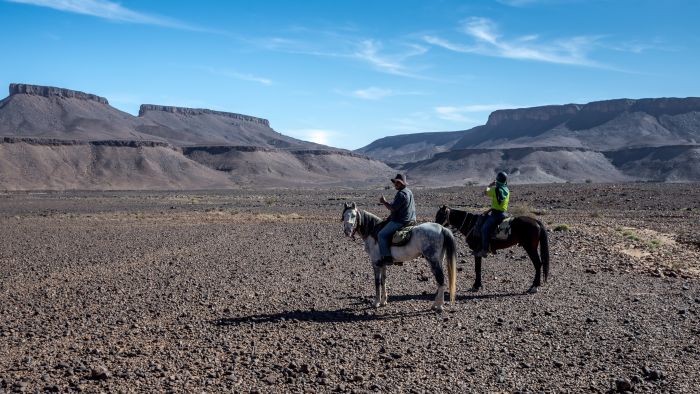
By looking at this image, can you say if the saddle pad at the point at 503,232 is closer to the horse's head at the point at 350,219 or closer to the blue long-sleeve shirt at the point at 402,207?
the blue long-sleeve shirt at the point at 402,207

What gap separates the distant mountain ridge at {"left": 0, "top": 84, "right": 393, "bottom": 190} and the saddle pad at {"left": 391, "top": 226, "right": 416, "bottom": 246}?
99.5 m

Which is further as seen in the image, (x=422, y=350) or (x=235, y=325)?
(x=235, y=325)

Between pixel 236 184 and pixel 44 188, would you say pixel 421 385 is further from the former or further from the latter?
pixel 236 184

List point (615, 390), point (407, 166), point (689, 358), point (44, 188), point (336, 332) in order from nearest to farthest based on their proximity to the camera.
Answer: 1. point (615, 390)
2. point (689, 358)
3. point (336, 332)
4. point (44, 188)
5. point (407, 166)

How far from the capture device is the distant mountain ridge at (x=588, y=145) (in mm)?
121500

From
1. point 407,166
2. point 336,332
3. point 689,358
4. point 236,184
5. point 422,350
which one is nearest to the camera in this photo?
point 689,358

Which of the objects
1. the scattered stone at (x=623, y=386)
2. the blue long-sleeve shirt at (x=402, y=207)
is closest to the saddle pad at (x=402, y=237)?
the blue long-sleeve shirt at (x=402, y=207)

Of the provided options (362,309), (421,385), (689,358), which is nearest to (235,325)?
(362,309)

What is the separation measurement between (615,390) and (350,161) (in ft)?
538

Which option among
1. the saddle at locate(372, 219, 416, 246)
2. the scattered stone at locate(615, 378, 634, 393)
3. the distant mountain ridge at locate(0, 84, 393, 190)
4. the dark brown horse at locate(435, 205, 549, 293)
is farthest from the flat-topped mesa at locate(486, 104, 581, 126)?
the scattered stone at locate(615, 378, 634, 393)

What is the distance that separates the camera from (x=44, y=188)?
98562 mm

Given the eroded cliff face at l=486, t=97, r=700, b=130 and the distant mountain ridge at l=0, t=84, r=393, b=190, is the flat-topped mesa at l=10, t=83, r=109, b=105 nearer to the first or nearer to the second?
the distant mountain ridge at l=0, t=84, r=393, b=190

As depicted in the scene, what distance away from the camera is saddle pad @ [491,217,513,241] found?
12500 mm

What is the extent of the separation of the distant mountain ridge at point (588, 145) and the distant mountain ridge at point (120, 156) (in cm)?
2199
